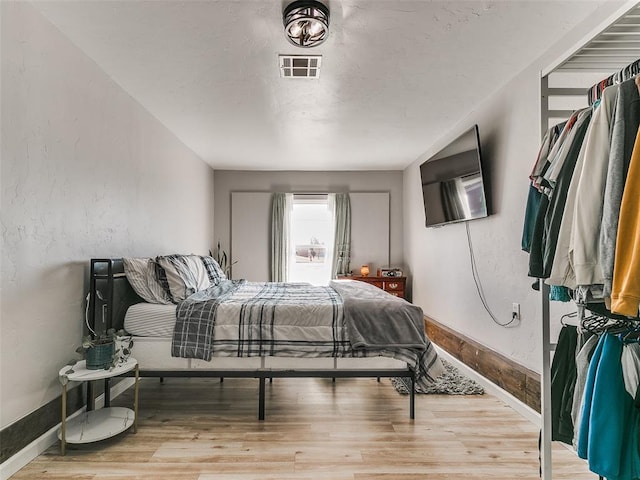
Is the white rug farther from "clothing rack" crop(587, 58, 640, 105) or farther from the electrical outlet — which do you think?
"clothing rack" crop(587, 58, 640, 105)

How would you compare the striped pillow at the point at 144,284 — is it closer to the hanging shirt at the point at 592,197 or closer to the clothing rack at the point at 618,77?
the hanging shirt at the point at 592,197

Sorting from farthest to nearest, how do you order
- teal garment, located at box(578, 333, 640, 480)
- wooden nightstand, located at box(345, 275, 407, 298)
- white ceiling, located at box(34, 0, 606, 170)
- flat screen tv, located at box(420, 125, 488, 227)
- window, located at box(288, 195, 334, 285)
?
window, located at box(288, 195, 334, 285), wooden nightstand, located at box(345, 275, 407, 298), flat screen tv, located at box(420, 125, 488, 227), white ceiling, located at box(34, 0, 606, 170), teal garment, located at box(578, 333, 640, 480)

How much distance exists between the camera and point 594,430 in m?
1.23

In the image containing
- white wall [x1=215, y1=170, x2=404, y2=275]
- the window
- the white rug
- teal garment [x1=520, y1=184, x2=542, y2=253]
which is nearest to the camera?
teal garment [x1=520, y1=184, x2=542, y2=253]

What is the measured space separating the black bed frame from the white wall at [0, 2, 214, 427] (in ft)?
0.30

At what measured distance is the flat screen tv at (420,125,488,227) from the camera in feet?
10.9

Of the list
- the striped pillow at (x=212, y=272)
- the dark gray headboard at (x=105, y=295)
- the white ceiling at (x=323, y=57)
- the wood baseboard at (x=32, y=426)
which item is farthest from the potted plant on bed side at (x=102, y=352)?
the white ceiling at (x=323, y=57)

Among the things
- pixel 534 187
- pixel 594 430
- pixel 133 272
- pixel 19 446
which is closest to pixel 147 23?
pixel 133 272

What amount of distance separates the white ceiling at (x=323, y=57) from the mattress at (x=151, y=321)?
1.72 m

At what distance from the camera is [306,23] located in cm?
206

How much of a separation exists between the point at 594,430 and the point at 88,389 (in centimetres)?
274

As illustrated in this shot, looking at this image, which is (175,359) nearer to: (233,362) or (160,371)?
(160,371)

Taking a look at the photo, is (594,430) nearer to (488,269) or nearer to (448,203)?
(488,269)

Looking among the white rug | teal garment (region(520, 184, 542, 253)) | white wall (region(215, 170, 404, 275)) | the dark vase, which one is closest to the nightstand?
the dark vase
